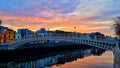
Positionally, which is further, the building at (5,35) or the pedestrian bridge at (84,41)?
the building at (5,35)

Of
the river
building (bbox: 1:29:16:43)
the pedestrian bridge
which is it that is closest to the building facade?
building (bbox: 1:29:16:43)

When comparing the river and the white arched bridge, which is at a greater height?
the white arched bridge

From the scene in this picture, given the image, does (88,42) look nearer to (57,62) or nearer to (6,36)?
(57,62)

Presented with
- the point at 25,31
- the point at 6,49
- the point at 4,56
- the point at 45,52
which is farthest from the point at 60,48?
the point at 25,31

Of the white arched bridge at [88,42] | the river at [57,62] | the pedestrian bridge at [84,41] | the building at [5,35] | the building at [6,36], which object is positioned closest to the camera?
the white arched bridge at [88,42]

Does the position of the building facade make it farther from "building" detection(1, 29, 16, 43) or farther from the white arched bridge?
the white arched bridge

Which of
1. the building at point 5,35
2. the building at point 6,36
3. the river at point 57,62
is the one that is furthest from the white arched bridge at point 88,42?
the building at point 6,36

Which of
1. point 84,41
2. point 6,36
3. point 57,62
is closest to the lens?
point 84,41

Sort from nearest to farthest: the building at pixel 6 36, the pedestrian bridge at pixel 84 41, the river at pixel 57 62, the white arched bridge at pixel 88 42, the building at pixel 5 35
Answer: the white arched bridge at pixel 88 42
the pedestrian bridge at pixel 84 41
the river at pixel 57 62
the building at pixel 5 35
the building at pixel 6 36

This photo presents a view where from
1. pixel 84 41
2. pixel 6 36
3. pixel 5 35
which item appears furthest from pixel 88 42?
pixel 6 36

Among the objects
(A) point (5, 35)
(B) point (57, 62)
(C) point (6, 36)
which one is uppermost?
(A) point (5, 35)

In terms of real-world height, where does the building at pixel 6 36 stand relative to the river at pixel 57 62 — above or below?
above

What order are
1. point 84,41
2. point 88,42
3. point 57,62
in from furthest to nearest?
point 57,62
point 84,41
point 88,42

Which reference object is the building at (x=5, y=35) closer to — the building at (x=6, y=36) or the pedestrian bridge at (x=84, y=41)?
the building at (x=6, y=36)
